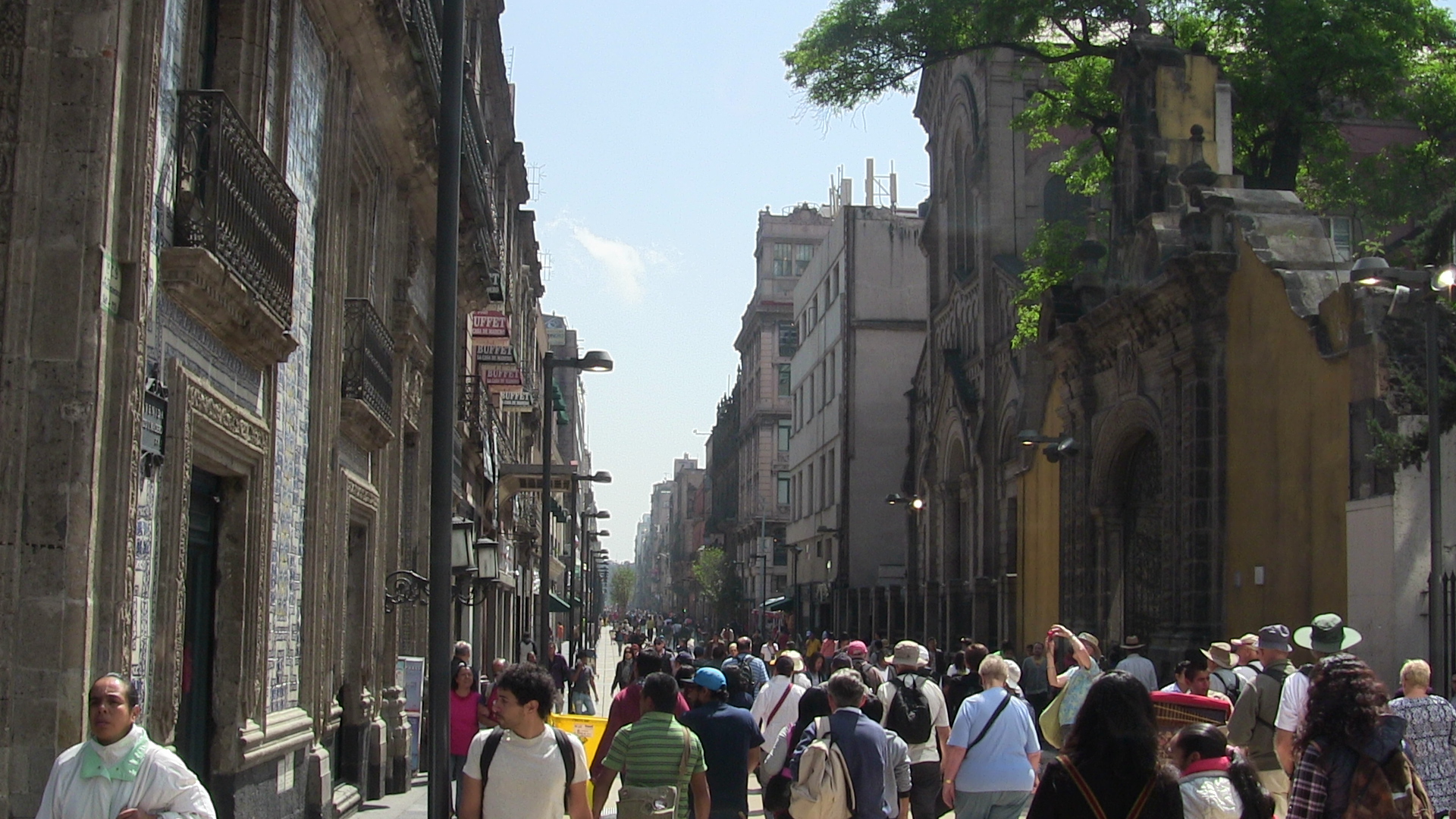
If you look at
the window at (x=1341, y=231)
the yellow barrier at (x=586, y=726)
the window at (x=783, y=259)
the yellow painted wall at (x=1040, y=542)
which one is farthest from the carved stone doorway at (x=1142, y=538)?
the window at (x=783, y=259)

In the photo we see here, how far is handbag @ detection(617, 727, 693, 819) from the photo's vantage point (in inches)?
317

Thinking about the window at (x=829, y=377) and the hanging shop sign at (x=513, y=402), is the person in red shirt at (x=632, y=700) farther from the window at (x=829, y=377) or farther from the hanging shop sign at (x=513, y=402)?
the window at (x=829, y=377)

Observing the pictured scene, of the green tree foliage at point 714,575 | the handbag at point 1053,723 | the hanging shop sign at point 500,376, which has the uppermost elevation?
the hanging shop sign at point 500,376

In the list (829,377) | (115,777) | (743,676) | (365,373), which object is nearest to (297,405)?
(365,373)

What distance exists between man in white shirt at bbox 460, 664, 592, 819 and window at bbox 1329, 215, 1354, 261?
32.1 m

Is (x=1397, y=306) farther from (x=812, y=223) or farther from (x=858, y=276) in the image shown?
(x=812, y=223)

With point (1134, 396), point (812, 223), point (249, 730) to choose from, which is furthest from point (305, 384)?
point (812, 223)

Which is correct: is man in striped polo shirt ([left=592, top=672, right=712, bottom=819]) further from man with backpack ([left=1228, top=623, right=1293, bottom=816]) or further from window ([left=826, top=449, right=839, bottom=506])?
window ([left=826, top=449, right=839, bottom=506])

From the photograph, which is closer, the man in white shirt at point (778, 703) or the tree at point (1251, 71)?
the man in white shirt at point (778, 703)

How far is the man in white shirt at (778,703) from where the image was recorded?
1281cm

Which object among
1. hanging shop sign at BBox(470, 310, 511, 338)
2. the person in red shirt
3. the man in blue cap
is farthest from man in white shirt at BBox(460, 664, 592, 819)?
hanging shop sign at BBox(470, 310, 511, 338)

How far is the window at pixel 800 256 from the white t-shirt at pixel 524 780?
9014 centimetres

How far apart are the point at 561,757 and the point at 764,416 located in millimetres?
79761

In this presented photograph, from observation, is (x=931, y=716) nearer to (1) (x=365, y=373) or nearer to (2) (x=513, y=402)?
(1) (x=365, y=373)
